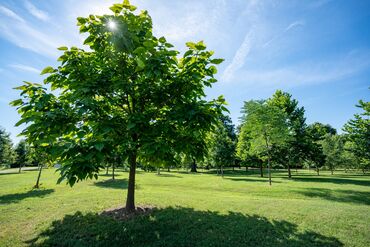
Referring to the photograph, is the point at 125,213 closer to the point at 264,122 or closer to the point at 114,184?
the point at 114,184

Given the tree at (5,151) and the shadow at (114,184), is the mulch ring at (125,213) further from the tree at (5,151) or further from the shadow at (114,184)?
the tree at (5,151)

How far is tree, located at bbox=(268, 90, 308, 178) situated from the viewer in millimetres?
29003

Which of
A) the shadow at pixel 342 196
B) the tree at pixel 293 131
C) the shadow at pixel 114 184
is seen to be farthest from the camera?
the tree at pixel 293 131

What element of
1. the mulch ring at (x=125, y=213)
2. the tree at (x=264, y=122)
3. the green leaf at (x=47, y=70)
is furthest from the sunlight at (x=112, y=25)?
the tree at (x=264, y=122)

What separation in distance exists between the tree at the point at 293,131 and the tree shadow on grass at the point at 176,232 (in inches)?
976

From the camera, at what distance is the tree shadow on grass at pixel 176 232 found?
5.45 meters

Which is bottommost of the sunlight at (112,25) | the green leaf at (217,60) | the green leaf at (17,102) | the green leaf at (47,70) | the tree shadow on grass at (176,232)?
the tree shadow on grass at (176,232)

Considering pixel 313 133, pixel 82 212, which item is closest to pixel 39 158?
pixel 82 212

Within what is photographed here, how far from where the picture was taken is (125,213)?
7164 millimetres

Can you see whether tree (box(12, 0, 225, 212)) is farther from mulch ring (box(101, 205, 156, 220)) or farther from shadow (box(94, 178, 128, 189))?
shadow (box(94, 178, 128, 189))

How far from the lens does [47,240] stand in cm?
566

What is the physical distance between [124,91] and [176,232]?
182 inches

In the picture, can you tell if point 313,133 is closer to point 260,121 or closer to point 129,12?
point 260,121

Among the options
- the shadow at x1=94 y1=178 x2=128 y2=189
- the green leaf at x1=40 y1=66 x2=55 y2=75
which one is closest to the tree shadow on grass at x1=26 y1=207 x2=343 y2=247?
the green leaf at x1=40 y1=66 x2=55 y2=75
